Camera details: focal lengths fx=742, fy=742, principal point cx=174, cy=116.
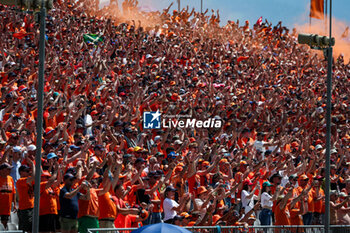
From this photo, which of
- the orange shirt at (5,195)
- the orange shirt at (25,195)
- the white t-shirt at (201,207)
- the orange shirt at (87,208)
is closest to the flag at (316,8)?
the white t-shirt at (201,207)

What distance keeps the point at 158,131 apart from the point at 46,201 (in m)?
6.45

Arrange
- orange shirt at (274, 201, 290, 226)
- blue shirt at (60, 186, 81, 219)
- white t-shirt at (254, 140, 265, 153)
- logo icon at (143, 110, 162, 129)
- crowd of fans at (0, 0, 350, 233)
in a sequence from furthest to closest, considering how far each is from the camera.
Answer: white t-shirt at (254, 140, 265, 153) → logo icon at (143, 110, 162, 129) → orange shirt at (274, 201, 290, 226) → crowd of fans at (0, 0, 350, 233) → blue shirt at (60, 186, 81, 219)

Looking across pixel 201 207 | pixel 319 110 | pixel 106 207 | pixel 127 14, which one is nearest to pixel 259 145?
pixel 319 110

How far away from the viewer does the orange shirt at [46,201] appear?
1131 centimetres

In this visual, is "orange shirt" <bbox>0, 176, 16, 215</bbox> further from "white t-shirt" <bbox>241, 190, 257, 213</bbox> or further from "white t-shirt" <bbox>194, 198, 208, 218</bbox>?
"white t-shirt" <bbox>241, 190, 257, 213</bbox>

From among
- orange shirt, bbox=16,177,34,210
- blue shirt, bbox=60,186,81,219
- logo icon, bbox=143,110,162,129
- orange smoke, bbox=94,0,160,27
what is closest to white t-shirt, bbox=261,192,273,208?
blue shirt, bbox=60,186,81,219

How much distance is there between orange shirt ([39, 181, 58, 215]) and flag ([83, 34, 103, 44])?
1699cm

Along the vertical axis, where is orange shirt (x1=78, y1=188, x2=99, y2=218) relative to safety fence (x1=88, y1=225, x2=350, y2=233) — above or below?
above

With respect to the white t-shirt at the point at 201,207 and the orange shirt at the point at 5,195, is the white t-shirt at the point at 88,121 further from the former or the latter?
the orange shirt at the point at 5,195

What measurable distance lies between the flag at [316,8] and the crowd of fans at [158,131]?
331 cm

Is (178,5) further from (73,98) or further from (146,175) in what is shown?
(146,175)

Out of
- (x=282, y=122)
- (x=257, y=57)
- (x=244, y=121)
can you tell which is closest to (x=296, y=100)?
(x=282, y=122)

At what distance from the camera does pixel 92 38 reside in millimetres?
28453

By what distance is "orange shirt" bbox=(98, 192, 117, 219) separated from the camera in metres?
11.4
